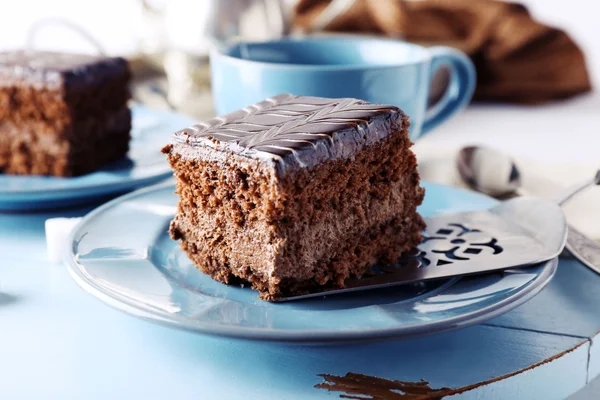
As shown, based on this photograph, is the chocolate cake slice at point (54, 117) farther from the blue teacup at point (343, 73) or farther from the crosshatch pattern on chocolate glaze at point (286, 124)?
the crosshatch pattern on chocolate glaze at point (286, 124)

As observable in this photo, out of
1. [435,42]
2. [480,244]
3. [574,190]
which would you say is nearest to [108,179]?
[480,244]

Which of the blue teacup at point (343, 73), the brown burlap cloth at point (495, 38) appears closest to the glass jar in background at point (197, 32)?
the blue teacup at point (343, 73)

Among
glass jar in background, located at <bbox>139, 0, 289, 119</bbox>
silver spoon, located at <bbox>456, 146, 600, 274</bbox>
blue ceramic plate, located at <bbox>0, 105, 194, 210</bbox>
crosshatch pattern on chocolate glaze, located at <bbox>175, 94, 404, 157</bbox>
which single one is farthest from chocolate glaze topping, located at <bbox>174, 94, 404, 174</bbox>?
glass jar in background, located at <bbox>139, 0, 289, 119</bbox>

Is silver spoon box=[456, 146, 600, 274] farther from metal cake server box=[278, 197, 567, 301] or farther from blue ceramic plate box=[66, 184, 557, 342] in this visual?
blue ceramic plate box=[66, 184, 557, 342]

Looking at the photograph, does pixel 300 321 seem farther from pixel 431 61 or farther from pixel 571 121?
pixel 571 121

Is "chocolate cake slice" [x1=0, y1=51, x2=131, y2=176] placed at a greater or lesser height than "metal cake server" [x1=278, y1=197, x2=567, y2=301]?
greater

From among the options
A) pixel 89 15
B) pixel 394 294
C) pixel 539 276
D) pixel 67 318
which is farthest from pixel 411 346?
pixel 89 15
